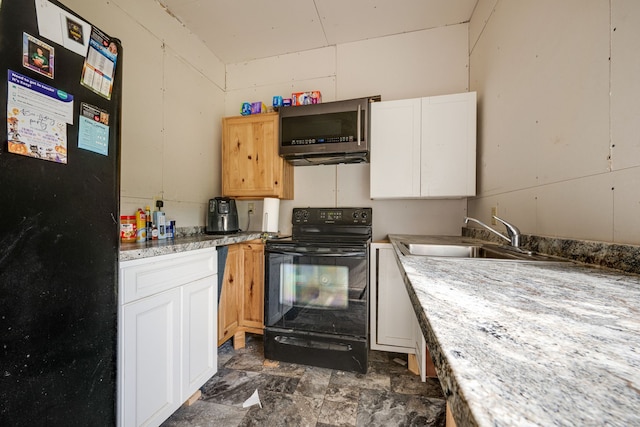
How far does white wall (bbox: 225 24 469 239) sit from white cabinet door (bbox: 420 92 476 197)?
334 mm

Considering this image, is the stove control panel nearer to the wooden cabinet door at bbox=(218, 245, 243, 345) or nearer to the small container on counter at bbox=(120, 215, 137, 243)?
the wooden cabinet door at bbox=(218, 245, 243, 345)

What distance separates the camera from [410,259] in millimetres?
922

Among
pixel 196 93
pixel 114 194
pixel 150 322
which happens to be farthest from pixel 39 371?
pixel 196 93

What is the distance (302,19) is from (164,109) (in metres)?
1.35

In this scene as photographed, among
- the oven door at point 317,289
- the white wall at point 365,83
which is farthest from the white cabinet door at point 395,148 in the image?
the oven door at point 317,289

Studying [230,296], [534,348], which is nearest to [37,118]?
[534,348]

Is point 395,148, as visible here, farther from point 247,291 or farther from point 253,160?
point 247,291

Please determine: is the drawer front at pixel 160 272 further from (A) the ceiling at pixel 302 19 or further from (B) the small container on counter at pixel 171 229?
(A) the ceiling at pixel 302 19

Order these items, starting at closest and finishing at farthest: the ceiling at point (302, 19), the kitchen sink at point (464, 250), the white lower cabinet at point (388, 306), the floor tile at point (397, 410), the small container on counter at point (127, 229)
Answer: the kitchen sink at point (464, 250), the floor tile at point (397, 410), the small container on counter at point (127, 229), the white lower cabinet at point (388, 306), the ceiling at point (302, 19)

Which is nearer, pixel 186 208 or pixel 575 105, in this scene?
pixel 575 105

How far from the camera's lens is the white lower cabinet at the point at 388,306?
1.85 m

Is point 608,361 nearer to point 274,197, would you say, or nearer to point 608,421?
point 608,421

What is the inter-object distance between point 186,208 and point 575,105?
2.50 m

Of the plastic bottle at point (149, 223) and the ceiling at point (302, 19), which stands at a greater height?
the ceiling at point (302, 19)
